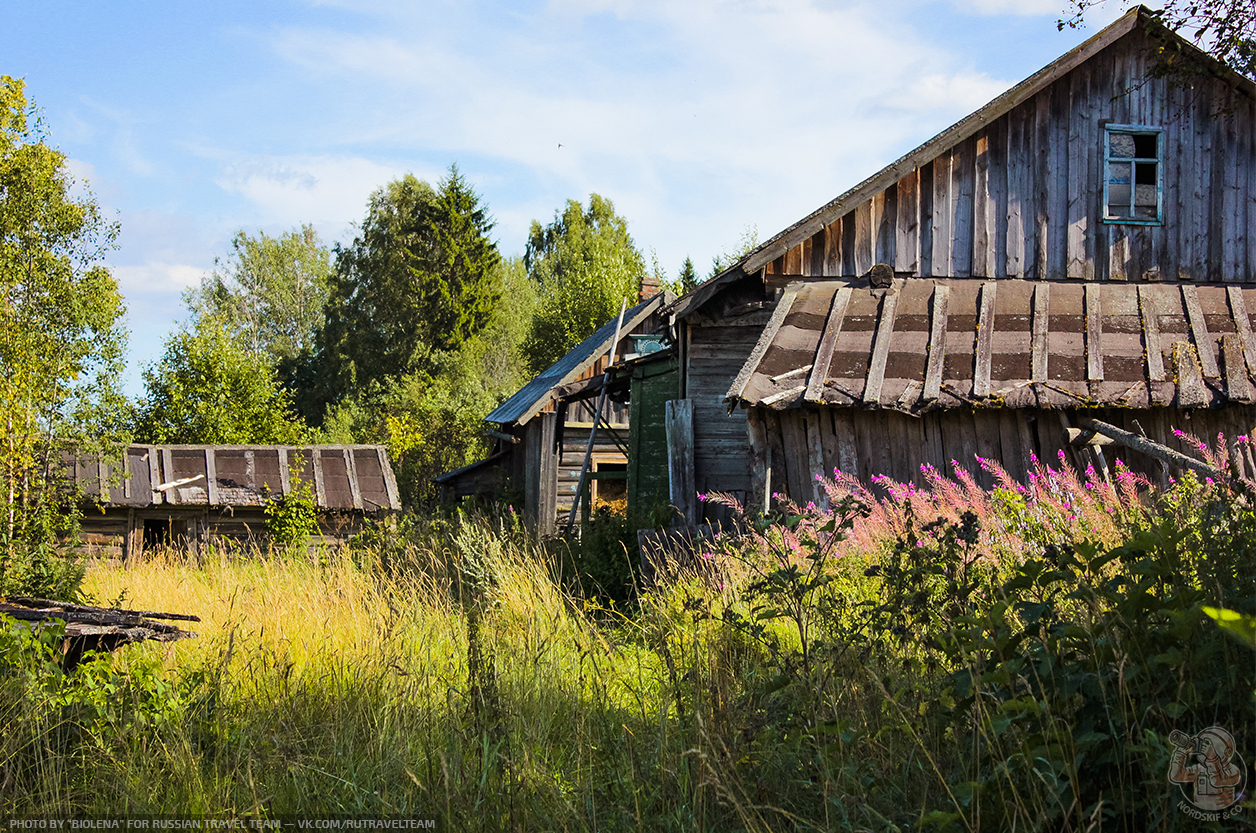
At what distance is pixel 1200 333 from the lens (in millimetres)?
9602

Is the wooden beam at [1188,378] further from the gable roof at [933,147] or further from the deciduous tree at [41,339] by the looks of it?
the deciduous tree at [41,339]


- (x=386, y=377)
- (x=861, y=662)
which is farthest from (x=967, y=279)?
(x=386, y=377)

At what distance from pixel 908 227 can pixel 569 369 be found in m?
11.2

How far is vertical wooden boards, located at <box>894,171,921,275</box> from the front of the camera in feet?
36.0

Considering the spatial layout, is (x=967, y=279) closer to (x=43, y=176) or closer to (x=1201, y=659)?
(x=1201, y=659)

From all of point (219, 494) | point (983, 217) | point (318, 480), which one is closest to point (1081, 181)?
point (983, 217)

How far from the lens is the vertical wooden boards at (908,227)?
1098 cm

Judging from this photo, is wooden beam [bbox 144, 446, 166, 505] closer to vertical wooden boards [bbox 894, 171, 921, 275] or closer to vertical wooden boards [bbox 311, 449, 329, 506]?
vertical wooden boards [bbox 311, 449, 329, 506]

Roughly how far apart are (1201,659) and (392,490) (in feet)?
53.6

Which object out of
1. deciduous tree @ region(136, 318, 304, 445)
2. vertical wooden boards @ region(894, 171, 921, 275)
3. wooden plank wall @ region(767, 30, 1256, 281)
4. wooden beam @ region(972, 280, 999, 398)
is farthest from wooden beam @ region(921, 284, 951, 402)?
deciduous tree @ region(136, 318, 304, 445)

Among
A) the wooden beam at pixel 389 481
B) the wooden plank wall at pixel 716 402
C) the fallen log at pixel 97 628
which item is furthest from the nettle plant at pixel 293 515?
the fallen log at pixel 97 628

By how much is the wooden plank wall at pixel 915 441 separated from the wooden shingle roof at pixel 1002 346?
1.15 feet

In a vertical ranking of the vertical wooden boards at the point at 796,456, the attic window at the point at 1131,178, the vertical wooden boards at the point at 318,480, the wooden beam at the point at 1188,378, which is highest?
the attic window at the point at 1131,178

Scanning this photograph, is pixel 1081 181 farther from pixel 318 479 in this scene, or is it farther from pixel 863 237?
pixel 318 479
